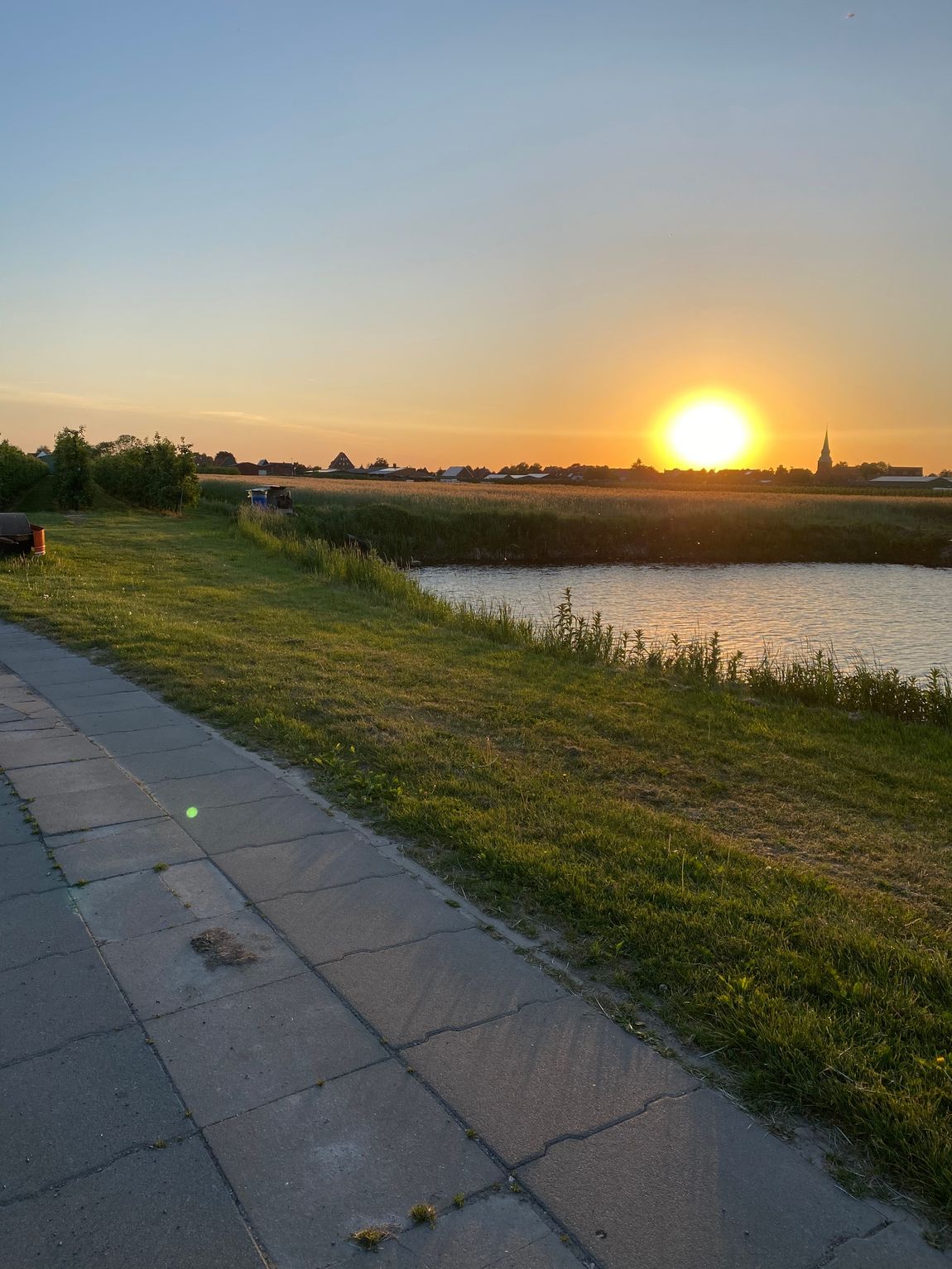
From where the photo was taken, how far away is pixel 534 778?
500cm

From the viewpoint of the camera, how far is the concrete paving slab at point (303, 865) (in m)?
3.55

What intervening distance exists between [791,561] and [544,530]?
11126mm

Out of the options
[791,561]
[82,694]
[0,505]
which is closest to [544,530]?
[791,561]

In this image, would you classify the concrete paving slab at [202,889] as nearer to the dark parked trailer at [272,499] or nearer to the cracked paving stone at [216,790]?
the cracked paving stone at [216,790]

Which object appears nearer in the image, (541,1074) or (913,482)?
(541,1074)

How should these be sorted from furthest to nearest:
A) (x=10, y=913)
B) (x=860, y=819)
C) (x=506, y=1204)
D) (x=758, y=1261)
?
(x=860, y=819) → (x=10, y=913) → (x=506, y=1204) → (x=758, y=1261)

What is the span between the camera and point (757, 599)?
2191 centimetres

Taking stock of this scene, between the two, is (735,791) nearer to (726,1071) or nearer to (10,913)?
(726,1071)

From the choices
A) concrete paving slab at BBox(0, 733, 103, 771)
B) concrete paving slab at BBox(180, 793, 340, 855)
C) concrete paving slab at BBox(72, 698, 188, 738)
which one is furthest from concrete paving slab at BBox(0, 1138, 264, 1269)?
concrete paving slab at BBox(72, 698, 188, 738)

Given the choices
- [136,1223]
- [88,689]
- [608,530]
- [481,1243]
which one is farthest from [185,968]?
[608,530]

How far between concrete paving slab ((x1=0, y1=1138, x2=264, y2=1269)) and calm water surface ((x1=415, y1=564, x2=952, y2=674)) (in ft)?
41.1

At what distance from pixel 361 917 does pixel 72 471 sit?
26346mm

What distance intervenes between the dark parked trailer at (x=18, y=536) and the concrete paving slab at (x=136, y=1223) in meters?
13.6

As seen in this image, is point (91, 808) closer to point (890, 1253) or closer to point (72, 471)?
point (890, 1253)
